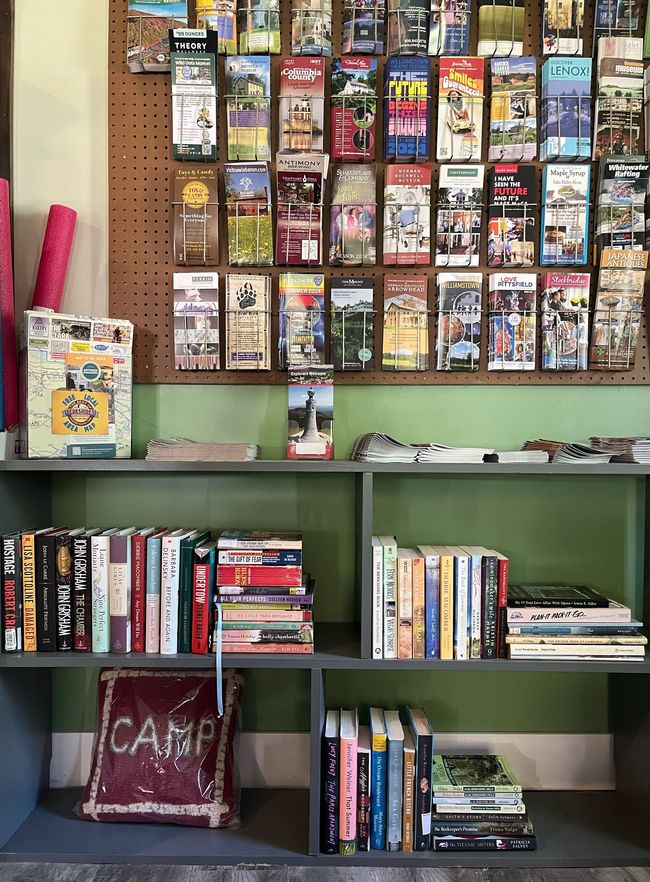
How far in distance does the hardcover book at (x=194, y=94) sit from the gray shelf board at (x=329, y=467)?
965 mm

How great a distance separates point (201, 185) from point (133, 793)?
1.80 m

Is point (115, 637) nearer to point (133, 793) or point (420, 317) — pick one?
point (133, 793)

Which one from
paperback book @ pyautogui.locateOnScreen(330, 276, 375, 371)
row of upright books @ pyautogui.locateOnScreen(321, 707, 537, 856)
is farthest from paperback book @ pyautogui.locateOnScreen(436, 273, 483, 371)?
row of upright books @ pyautogui.locateOnScreen(321, 707, 537, 856)

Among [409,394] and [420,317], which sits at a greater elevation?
[420,317]

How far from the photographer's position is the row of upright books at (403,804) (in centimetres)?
157

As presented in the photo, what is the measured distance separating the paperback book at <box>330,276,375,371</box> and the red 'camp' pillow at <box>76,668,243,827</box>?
102 centimetres

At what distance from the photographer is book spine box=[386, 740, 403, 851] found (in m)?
1.59

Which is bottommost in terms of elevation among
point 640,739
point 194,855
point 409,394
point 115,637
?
point 194,855

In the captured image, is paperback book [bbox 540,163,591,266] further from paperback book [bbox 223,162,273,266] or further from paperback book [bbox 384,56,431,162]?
paperback book [bbox 223,162,273,266]

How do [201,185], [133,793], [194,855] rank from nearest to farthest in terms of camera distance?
[194,855] < [133,793] < [201,185]

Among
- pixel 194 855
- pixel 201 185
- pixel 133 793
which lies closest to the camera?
pixel 194 855

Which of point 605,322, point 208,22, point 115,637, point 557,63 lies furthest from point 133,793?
point 557,63

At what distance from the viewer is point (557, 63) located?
1791 mm

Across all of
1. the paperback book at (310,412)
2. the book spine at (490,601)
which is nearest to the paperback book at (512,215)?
the paperback book at (310,412)
